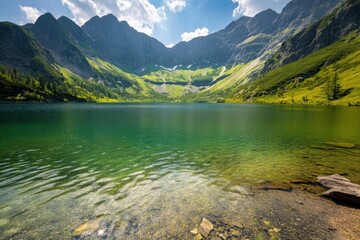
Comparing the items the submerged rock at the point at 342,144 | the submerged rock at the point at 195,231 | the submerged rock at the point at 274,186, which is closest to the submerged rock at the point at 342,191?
the submerged rock at the point at 274,186

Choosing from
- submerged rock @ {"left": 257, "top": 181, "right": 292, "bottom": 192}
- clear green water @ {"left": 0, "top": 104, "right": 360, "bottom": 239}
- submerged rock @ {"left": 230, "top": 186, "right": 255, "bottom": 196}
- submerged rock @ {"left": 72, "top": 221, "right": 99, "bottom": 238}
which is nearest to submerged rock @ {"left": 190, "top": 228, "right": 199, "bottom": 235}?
clear green water @ {"left": 0, "top": 104, "right": 360, "bottom": 239}

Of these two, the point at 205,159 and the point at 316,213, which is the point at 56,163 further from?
the point at 316,213

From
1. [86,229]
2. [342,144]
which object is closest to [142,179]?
[86,229]

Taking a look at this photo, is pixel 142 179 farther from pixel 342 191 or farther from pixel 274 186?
pixel 342 191

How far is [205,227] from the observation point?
13.1 meters

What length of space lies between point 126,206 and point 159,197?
114 inches

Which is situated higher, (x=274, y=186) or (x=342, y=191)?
(x=342, y=191)

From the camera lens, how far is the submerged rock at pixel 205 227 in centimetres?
1243

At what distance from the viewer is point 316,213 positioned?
14.7m

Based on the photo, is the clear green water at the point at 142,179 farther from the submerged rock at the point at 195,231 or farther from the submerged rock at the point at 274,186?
the submerged rock at the point at 274,186

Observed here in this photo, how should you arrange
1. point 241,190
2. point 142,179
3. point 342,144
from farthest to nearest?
1. point 342,144
2. point 142,179
3. point 241,190

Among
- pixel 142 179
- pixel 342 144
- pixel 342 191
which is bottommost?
pixel 142 179

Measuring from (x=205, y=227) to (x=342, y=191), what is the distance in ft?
38.8

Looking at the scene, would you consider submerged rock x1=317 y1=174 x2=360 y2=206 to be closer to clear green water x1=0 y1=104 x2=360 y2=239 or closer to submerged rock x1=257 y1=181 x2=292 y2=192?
submerged rock x1=257 y1=181 x2=292 y2=192
